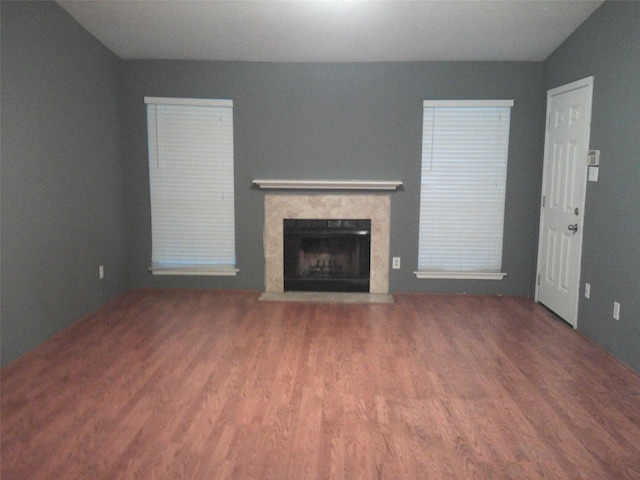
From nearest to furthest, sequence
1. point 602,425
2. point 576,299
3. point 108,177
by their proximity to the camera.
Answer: point 602,425, point 576,299, point 108,177

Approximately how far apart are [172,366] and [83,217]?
1.85 m

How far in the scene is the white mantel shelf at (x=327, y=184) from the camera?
17.3 ft

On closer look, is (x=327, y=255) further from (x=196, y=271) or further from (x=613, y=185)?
(x=613, y=185)

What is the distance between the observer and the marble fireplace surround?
5402 mm

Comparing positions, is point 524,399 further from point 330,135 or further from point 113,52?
point 113,52

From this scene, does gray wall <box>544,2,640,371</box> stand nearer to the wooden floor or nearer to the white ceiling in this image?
the wooden floor

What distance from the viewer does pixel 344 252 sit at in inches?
219

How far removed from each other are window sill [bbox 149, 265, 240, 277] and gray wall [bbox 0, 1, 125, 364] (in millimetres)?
494

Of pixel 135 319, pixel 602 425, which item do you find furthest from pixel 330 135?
pixel 602 425

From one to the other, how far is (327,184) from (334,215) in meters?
0.35

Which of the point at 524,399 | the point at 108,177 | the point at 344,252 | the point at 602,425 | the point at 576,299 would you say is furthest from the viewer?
the point at 344,252

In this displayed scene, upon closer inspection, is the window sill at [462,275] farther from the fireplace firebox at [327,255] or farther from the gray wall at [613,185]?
the gray wall at [613,185]

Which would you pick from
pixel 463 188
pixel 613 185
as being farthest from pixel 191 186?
pixel 613 185

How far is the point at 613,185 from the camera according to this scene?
380 cm
